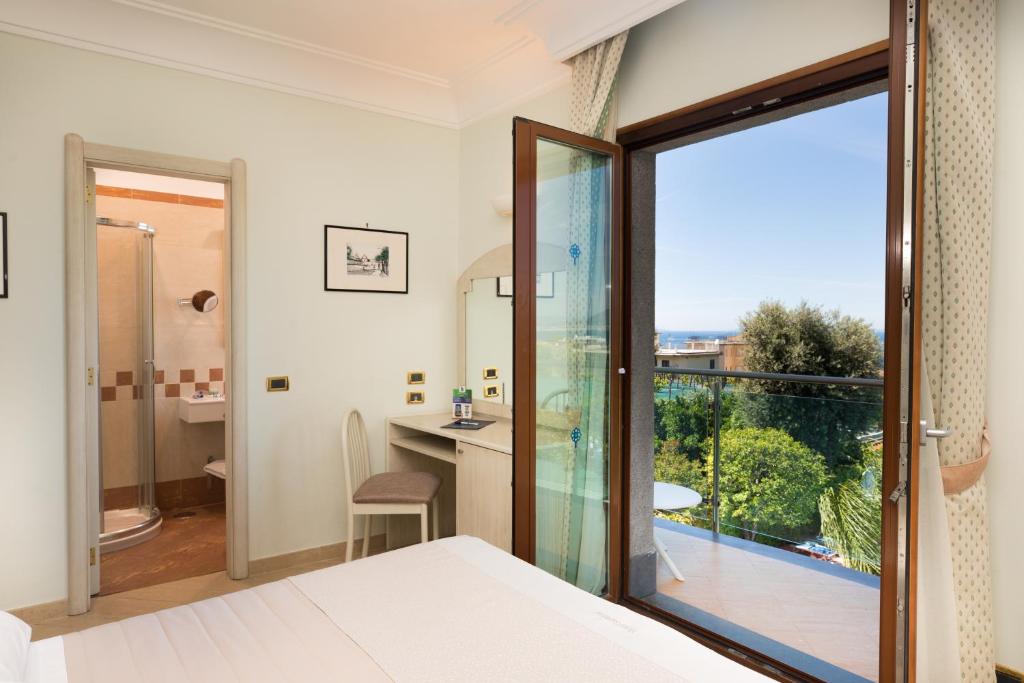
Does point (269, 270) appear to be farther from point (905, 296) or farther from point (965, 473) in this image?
point (965, 473)

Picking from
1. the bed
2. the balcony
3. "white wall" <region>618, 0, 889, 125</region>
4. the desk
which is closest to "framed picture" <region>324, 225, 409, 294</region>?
the desk

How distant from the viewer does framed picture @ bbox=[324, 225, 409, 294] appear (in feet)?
11.5

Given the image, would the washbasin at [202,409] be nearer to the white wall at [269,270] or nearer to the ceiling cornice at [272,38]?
the white wall at [269,270]

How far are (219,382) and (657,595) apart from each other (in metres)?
3.65

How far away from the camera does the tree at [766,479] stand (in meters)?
3.79

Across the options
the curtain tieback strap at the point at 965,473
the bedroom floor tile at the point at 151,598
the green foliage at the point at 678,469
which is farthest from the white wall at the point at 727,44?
the bedroom floor tile at the point at 151,598

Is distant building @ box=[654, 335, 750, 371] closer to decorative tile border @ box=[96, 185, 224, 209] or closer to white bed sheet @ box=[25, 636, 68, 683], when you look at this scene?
decorative tile border @ box=[96, 185, 224, 209]

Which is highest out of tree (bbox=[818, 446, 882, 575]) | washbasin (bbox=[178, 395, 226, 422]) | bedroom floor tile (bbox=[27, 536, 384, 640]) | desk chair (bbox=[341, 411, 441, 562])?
washbasin (bbox=[178, 395, 226, 422])

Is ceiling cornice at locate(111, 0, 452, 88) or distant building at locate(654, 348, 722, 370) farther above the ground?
ceiling cornice at locate(111, 0, 452, 88)

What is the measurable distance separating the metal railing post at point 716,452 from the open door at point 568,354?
1485 millimetres

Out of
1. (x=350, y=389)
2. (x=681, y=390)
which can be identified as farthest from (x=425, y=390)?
(x=681, y=390)

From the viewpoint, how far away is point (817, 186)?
490 cm

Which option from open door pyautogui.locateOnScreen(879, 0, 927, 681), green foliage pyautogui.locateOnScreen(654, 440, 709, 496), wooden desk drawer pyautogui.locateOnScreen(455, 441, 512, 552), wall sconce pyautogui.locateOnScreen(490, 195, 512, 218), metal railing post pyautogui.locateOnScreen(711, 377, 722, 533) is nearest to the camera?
open door pyautogui.locateOnScreen(879, 0, 927, 681)

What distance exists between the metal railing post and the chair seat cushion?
1884 millimetres
